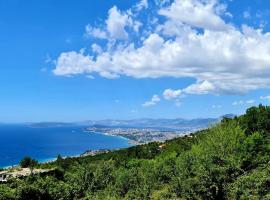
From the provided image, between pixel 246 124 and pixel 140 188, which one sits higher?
pixel 246 124

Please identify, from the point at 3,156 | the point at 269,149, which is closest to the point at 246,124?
the point at 269,149

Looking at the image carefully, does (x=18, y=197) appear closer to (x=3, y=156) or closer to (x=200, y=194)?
(x=200, y=194)

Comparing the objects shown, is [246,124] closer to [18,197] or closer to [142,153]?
[142,153]

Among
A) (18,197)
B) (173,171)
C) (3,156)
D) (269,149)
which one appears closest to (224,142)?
(269,149)

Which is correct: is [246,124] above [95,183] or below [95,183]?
above

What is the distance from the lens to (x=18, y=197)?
21156 millimetres

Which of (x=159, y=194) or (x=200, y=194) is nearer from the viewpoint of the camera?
(x=200, y=194)

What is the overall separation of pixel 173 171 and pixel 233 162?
5667 millimetres

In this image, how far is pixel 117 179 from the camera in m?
28.7

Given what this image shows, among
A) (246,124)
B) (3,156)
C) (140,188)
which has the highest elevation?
(246,124)

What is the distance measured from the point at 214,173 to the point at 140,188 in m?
4.82

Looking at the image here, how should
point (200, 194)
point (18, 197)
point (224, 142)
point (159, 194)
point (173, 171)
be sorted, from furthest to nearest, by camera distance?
point (224, 142) < point (173, 171) < point (159, 194) < point (200, 194) < point (18, 197)

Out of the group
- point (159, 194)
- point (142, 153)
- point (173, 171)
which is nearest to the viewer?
point (159, 194)

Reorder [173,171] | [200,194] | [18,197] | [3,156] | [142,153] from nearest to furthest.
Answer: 1. [18,197]
2. [200,194]
3. [173,171]
4. [142,153]
5. [3,156]
